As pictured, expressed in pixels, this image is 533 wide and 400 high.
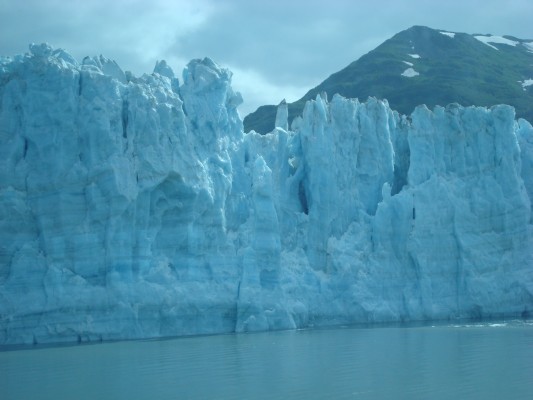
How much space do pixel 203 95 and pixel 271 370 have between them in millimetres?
13153

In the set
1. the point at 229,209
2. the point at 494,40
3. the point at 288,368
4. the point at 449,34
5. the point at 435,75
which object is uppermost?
the point at 494,40

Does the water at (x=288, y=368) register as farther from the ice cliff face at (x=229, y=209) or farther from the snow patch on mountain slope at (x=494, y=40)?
the snow patch on mountain slope at (x=494, y=40)

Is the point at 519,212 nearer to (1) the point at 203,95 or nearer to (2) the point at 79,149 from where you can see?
(1) the point at 203,95

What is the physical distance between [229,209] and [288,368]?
11.3m

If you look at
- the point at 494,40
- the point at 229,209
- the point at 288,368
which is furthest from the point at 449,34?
the point at 288,368

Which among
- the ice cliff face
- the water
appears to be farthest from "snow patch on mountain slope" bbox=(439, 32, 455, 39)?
the water

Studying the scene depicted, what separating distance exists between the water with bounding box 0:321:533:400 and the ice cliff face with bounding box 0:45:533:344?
7.82 feet

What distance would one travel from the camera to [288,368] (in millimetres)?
15094

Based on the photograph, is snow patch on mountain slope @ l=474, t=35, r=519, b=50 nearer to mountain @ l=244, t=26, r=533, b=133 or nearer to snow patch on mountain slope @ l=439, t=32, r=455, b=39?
mountain @ l=244, t=26, r=533, b=133

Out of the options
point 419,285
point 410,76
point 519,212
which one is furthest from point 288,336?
point 410,76

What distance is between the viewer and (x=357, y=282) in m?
26.5

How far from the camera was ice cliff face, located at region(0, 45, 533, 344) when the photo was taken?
22359 mm

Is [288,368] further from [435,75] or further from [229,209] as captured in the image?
[435,75]

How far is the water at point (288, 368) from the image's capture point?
492 inches
